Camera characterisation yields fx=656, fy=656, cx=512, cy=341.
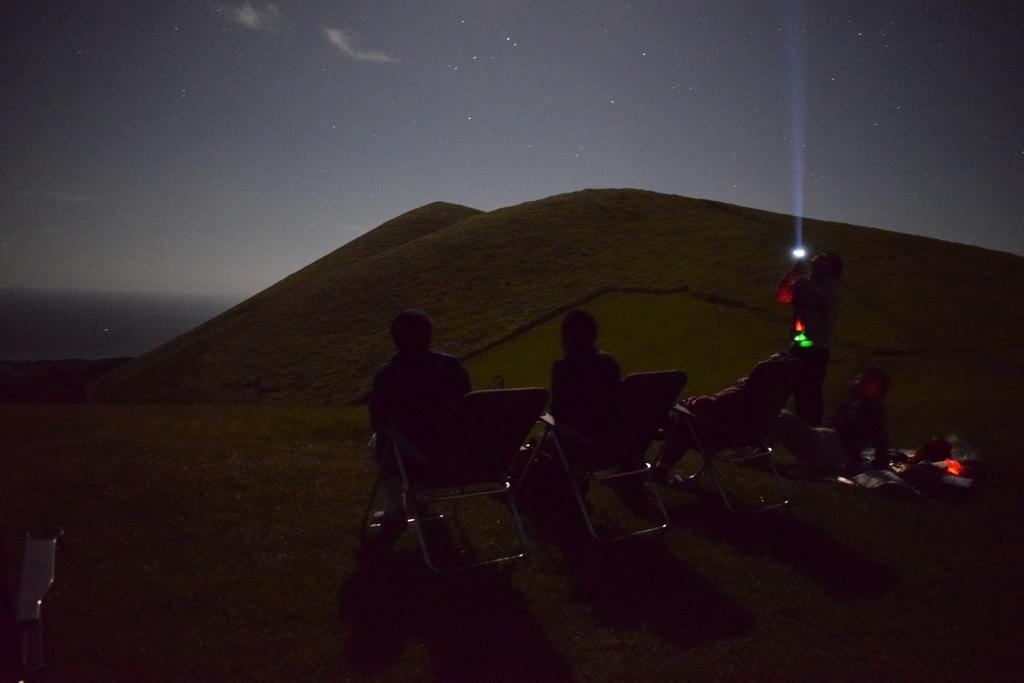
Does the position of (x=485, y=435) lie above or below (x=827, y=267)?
below

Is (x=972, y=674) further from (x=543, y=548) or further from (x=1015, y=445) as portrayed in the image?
(x=1015, y=445)

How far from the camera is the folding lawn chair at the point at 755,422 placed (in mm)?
5227

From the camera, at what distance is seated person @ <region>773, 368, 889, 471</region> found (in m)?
6.22

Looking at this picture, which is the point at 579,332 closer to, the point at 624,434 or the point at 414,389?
the point at 624,434

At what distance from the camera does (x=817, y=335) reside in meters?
6.96

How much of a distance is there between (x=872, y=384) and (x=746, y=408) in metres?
1.81

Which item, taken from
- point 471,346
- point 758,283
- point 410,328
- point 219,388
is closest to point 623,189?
point 758,283

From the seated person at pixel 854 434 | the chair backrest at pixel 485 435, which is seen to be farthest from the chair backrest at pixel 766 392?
the chair backrest at pixel 485 435

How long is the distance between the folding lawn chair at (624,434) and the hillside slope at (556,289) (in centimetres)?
1781

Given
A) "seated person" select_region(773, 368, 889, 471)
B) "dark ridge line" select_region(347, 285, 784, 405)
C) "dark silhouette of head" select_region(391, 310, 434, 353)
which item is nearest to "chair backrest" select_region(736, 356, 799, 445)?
"seated person" select_region(773, 368, 889, 471)

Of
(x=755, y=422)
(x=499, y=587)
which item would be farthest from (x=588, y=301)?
(x=499, y=587)

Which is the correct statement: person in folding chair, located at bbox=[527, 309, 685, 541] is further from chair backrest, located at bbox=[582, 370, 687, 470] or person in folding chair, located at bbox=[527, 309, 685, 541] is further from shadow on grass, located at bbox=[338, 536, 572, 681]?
shadow on grass, located at bbox=[338, 536, 572, 681]

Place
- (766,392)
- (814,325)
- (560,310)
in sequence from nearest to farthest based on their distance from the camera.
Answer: (766,392) → (814,325) → (560,310)

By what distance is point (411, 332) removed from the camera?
14.7 ft
